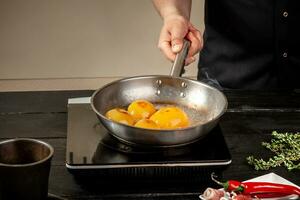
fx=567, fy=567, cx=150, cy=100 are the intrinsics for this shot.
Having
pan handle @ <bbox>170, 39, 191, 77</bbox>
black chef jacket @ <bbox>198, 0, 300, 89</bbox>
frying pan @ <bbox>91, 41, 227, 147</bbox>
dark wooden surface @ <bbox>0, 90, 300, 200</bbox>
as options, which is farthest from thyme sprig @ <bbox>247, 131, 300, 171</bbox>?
black chef jacket @ <bbox>198, 0, 300, 89</bbox>

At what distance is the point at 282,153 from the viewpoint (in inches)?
46.4

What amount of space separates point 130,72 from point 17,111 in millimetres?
1651

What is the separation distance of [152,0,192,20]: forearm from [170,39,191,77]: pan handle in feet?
0.59

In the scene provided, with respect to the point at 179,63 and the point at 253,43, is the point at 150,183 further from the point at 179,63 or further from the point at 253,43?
the point at 253,43

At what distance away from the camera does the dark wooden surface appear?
1046mm

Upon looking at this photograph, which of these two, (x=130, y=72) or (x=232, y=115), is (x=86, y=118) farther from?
(x=130, y=72)

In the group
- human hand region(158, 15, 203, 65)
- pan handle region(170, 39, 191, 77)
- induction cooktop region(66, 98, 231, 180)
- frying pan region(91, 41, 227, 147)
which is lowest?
induction cooktop region(66, 98, 231, 180)

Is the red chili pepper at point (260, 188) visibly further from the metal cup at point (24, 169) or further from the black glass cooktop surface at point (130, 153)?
the metal cup at point (24, 169)

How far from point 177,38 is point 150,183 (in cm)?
44

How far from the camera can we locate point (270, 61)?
1.65 meters

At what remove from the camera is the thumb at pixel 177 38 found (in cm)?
134

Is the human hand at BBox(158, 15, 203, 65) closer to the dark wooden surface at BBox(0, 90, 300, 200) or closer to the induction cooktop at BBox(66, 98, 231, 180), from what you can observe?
the dark wooden surface at BBox(0, 90, 300, 200)

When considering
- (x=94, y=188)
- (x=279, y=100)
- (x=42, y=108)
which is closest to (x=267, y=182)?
(x=94, y=188)

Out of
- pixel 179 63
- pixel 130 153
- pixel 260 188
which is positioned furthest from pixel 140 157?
pixel 179 63
